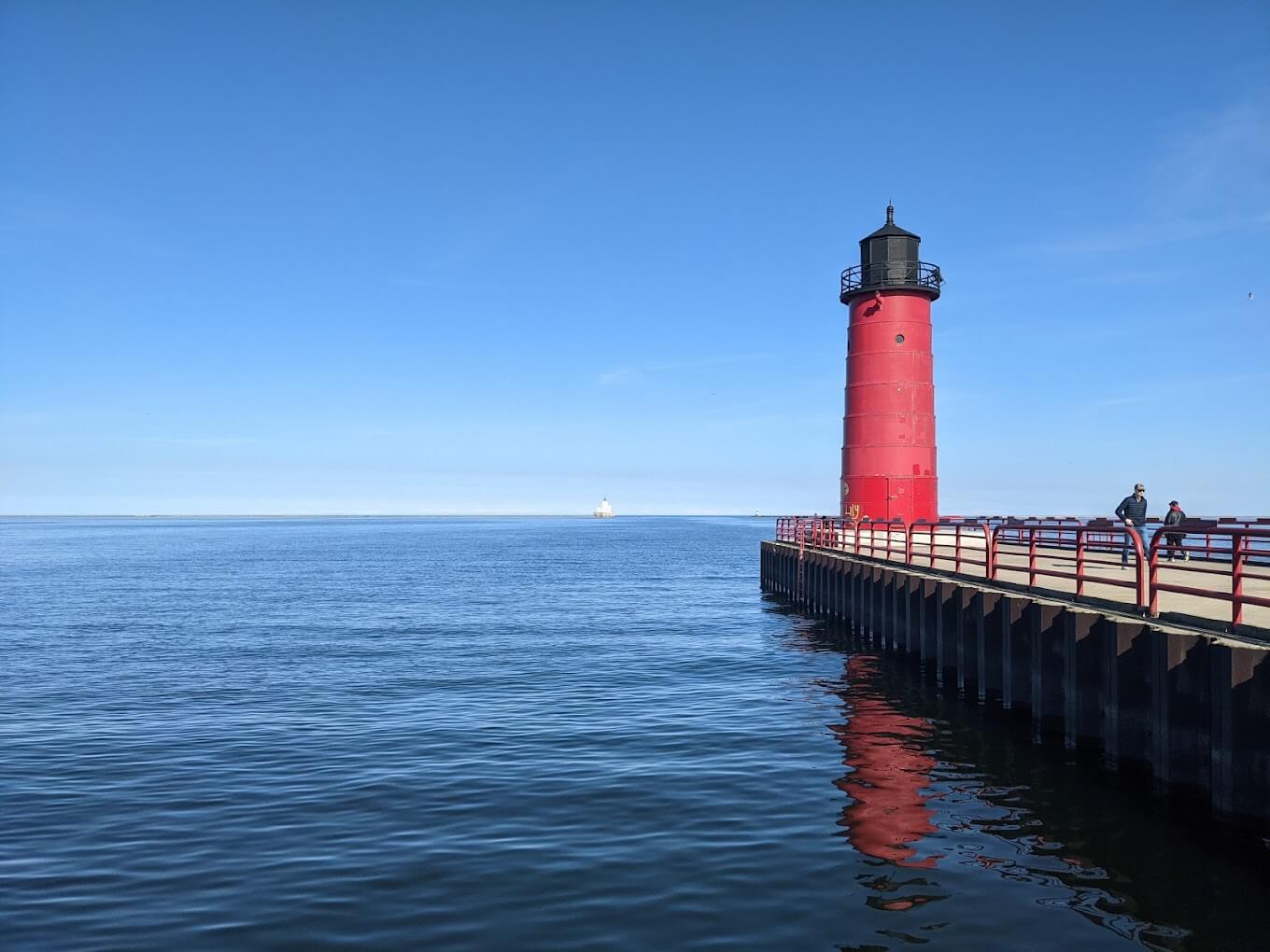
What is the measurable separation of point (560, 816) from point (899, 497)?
872 inches

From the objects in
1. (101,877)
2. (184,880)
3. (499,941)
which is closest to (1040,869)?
(499,941)

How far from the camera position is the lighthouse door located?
30594 mm

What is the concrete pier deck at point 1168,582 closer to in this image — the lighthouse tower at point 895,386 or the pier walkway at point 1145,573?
the pier walkway at point 1145,573

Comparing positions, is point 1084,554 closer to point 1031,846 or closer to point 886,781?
point 886,781

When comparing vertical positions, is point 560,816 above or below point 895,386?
below

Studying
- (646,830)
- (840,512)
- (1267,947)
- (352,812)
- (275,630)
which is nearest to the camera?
(1267,947)

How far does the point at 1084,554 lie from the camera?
20.8m

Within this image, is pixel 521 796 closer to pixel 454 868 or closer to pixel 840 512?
pixel 454 868

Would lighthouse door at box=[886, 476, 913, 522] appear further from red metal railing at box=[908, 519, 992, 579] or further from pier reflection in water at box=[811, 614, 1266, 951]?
pier reflection in water at box=[811, 614, 1266, 951]

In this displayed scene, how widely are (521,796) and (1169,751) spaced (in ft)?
24.2

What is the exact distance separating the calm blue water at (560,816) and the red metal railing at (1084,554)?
260 centimetres

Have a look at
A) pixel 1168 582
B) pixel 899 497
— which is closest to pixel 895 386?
pixel 899 497

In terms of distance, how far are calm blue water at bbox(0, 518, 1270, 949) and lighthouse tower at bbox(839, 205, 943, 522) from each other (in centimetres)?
902

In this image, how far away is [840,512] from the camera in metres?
33.3
